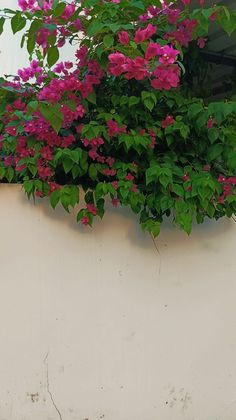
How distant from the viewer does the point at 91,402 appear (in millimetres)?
3232

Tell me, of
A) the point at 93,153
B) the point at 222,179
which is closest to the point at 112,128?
the point at 93,153

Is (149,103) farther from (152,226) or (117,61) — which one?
(152,226)

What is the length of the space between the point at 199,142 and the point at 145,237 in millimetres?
723

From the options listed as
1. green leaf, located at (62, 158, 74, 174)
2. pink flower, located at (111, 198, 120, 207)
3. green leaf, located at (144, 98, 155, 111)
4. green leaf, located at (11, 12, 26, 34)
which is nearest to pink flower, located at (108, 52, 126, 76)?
green leaf, located at (144, 98, 155, 111)

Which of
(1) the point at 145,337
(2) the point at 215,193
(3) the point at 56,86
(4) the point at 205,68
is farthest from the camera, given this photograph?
(4) the point at 205,68

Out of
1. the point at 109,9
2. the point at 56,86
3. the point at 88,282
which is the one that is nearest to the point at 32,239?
the point at 88,282

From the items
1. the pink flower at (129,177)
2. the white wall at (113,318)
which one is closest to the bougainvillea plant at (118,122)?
the pink flower at (129,177)

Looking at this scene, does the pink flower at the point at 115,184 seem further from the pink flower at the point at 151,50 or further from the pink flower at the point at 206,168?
the pink flower at the point at 151,50

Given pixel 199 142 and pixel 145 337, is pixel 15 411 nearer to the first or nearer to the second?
pixel 145 337

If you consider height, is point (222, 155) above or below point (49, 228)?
above

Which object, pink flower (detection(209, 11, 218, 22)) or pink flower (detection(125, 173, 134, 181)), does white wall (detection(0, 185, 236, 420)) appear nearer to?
pink flower (detection(125, 173, 134, 181))

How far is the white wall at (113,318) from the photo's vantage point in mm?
3152

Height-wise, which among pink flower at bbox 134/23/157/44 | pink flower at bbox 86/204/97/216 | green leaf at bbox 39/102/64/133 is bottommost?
pink flower at bbox 86/204/97/216

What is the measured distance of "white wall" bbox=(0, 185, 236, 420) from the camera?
3.15m
